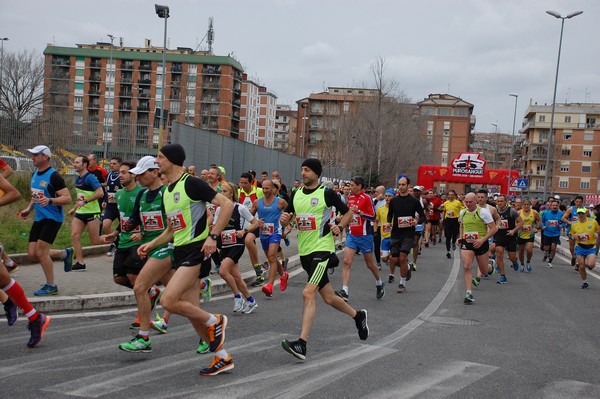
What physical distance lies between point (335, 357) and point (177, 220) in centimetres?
207

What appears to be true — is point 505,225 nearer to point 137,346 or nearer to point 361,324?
point 361,324

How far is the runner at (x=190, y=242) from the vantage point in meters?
5.86

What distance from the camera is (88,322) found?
8016mm

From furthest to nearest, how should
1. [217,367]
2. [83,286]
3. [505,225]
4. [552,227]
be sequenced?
1. [552,227]
2. [505,225]
3. [83,286]
4. [217,367]

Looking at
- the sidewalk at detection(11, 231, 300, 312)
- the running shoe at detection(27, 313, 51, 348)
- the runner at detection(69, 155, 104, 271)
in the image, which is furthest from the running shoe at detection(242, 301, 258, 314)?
the runner at detection(69, 155, 104, 271)

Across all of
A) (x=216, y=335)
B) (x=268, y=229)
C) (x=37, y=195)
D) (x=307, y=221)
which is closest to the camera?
(x=216, y=335)

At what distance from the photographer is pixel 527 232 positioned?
18.5 metres

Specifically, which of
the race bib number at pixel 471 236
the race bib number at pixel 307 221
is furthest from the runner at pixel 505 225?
the race bib number at pixel 307 221

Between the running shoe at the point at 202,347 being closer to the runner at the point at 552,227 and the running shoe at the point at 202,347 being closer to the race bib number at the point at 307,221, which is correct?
the race bib number at the point at 307,221

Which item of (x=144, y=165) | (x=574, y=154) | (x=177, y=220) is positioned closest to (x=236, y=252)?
(x=144, y=165)

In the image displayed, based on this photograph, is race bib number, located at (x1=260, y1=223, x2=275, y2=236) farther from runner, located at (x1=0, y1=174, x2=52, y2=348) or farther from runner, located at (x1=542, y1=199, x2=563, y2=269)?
runner, located at (x1=542, y1=199, x2=563, y2=269)

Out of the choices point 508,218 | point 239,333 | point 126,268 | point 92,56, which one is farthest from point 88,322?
point 92,56

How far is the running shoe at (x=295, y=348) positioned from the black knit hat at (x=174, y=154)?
1.94 meters

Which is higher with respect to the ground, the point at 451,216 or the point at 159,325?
the point at 451,216
